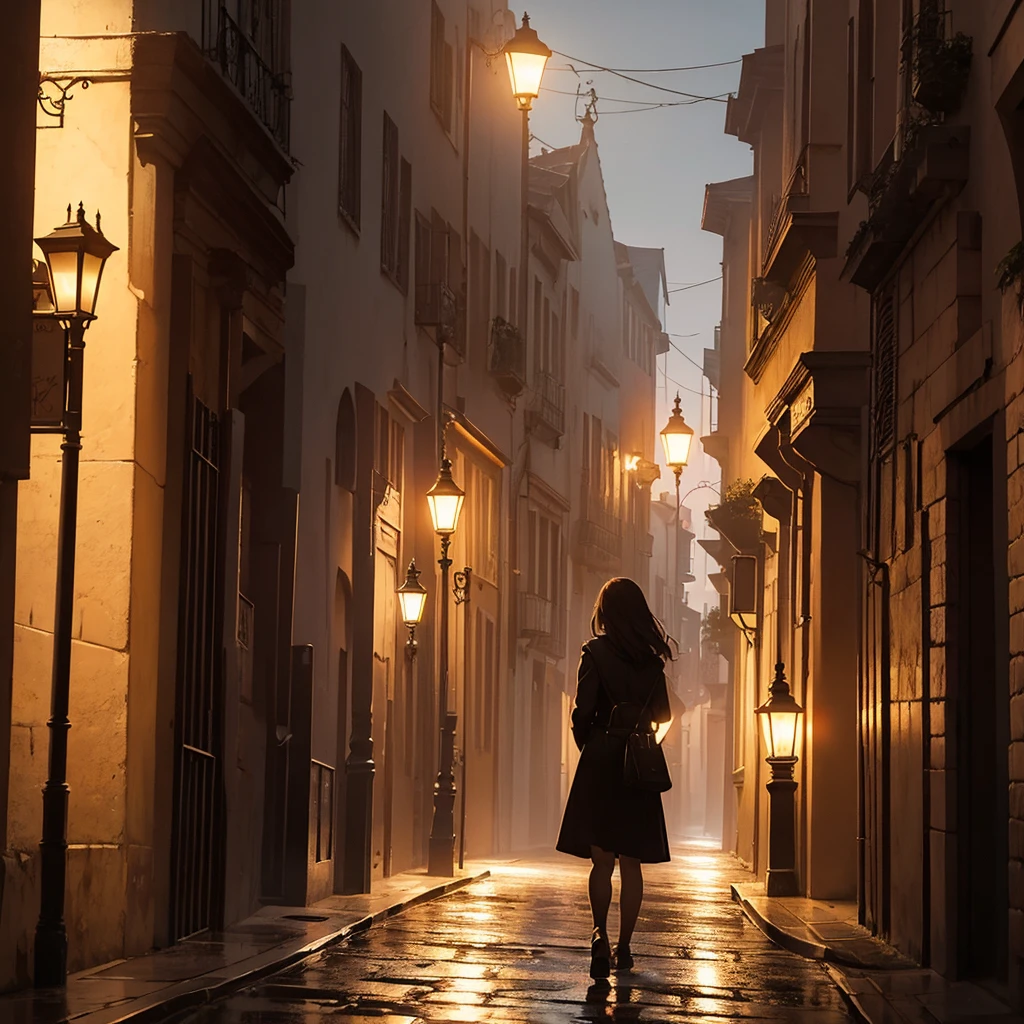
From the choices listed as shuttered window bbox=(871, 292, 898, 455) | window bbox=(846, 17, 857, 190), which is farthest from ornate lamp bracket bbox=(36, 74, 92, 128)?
window bbox=(846, 17, 857, 190)

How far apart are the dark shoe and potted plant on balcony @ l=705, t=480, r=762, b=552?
53.8 feet

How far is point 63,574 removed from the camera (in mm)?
9867

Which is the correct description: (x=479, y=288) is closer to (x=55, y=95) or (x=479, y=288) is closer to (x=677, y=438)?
(x=677, y=438)

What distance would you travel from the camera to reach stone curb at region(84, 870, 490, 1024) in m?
8.18

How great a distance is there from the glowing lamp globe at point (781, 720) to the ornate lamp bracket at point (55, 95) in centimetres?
887

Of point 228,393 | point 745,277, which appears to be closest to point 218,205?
point 228,393

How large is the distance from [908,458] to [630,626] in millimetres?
2495

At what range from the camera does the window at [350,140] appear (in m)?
19.1

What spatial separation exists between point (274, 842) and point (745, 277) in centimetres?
2071

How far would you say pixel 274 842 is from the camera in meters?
15.6

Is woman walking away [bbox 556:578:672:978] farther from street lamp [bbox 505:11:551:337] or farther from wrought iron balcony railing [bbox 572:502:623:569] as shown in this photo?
wrought iron balcony railing [bbox 572:502:623:569]

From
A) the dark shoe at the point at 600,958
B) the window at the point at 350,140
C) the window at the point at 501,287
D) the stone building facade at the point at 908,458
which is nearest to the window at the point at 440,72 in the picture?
the window at the point at 501,287

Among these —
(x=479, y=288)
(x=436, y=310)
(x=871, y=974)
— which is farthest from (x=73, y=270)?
(x=479, y=288)

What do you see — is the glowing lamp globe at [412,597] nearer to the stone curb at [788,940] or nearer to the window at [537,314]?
the stone curb at [788,940]
